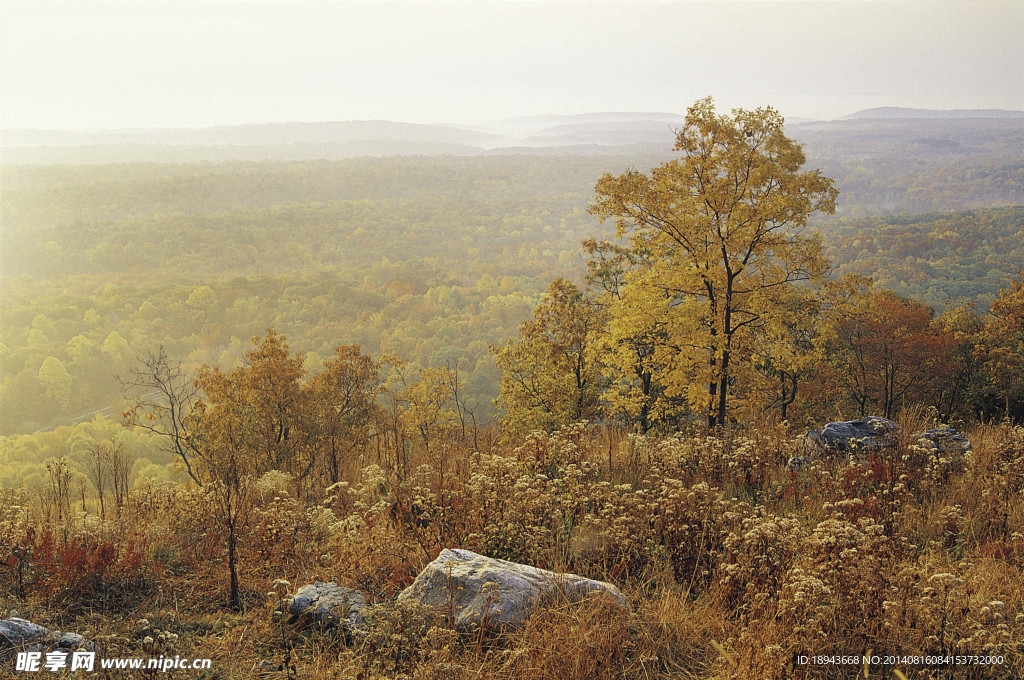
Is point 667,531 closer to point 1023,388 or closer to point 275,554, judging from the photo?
point 275,554

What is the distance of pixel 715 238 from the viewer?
13273mm

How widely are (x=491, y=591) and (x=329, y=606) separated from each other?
3.78 feet

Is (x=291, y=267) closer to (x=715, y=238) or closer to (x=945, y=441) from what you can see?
(x=715, y=238)

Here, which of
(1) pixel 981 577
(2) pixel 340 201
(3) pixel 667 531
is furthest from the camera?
(2) pixel 340 201

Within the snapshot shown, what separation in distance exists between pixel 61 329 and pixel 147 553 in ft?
396

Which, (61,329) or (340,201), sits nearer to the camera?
(61,329)

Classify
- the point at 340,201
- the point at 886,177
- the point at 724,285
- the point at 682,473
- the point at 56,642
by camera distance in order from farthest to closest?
the point at 340,201 → the point at 886,177 → the point at 724,285 → the point at 682,473 → the point at 56,642

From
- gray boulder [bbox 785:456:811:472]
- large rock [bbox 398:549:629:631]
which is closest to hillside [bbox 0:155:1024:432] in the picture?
gray boulder [bbox 785:456:811:472]

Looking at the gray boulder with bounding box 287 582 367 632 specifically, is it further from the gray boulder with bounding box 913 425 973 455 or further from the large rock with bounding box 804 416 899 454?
the gray boulder with bounding box 913 425 973 455

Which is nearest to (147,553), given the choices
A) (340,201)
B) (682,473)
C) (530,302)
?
(682,473)

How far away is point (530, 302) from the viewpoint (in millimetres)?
114812

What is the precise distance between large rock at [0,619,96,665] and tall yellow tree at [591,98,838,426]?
38.9 ft

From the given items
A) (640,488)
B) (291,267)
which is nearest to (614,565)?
(640,488)

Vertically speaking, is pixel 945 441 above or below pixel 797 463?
above
